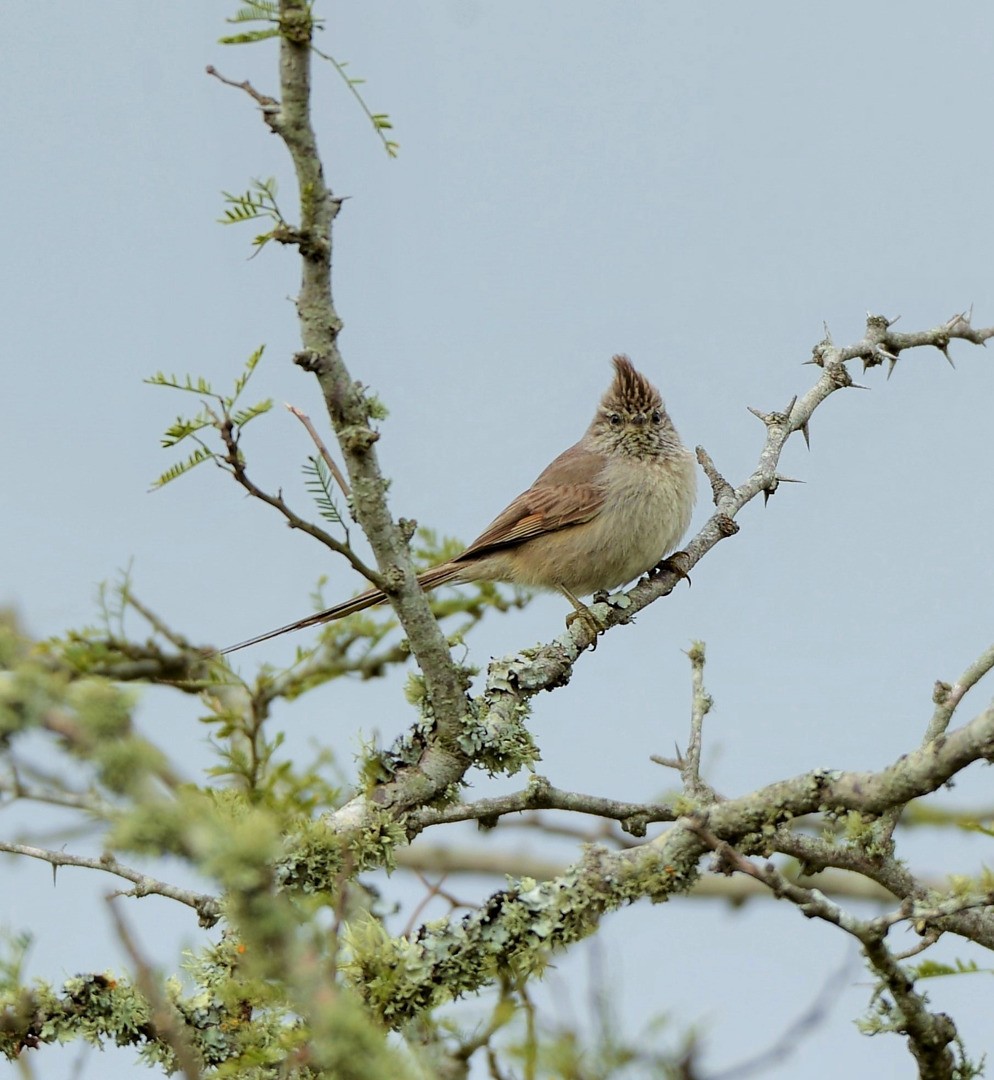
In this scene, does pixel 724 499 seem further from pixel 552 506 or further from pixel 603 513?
pixel 552 506

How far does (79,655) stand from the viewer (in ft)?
19.9

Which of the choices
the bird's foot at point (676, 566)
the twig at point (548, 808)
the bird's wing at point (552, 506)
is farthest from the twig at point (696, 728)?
the bird's wing at point (552, 506)

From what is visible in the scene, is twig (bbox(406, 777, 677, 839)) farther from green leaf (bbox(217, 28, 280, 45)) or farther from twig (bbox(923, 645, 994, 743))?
green leaf (bbox(217, 28, 280, 45))

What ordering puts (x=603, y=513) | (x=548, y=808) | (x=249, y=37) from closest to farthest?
(x=249, y=37) → (x=548, y=808) → (x=603, y=513)

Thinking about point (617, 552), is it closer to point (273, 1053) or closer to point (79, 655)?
point (79, 655)

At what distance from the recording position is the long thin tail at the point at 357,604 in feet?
17.9

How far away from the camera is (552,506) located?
7441mm

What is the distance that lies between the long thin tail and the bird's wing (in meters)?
0.11

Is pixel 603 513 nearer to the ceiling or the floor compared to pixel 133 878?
nearer to the ceiling

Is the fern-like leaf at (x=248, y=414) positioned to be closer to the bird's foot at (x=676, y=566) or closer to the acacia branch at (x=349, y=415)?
the acacia branch at (x=349, y=415)

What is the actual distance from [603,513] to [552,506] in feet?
1.16

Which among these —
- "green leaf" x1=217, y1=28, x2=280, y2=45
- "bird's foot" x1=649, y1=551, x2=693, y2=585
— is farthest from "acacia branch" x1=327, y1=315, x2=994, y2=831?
"green leaf" x1=217, y1=28, x2=280, y2=45

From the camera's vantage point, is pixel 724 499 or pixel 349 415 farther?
pixel 724 499

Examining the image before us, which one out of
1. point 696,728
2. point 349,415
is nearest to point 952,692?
point 696,728
